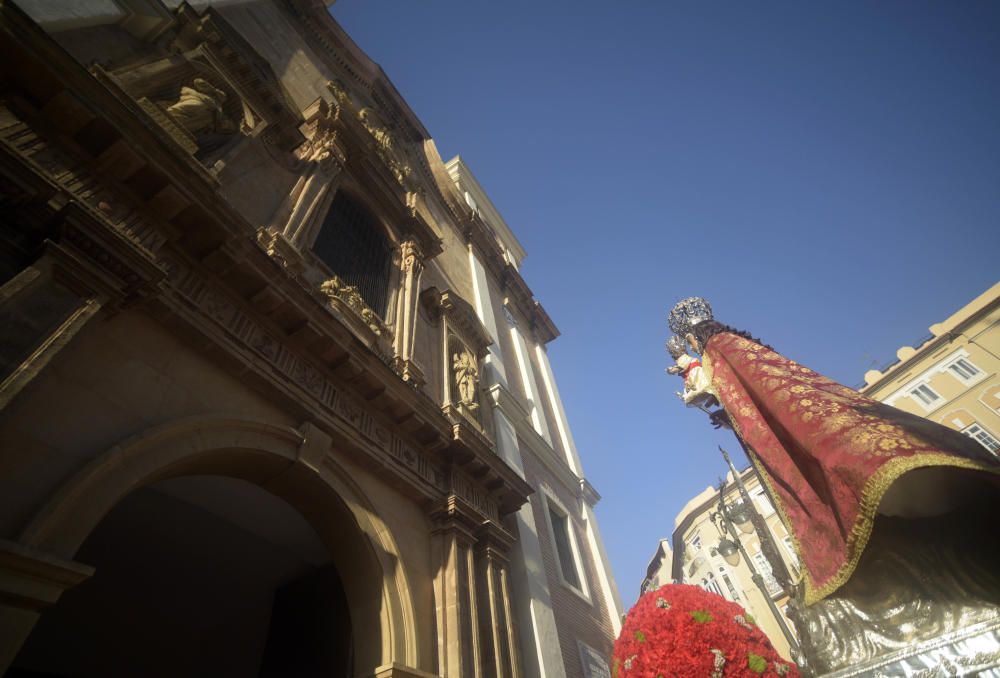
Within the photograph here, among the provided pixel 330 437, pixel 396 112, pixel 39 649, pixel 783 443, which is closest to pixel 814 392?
pixel 783 443

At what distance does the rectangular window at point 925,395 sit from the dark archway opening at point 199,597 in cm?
3082

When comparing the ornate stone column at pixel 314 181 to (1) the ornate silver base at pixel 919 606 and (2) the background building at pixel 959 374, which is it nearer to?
(1) the ornate silver base at pixel 919 606

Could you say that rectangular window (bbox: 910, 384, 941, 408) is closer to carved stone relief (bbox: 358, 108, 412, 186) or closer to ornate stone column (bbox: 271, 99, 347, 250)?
carved stone relief (bbox: 358, 108, 412, 186)

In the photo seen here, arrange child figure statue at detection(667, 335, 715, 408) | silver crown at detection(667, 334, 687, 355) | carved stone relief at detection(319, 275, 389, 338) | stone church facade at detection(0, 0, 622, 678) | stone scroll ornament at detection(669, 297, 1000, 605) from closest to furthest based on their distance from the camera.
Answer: stone church facade at detection(0, 0, 622, 678) → stone scroll ornament at detection(669, 297, 1000, 605) → carved stone relief at detection(319, 275, 389, 338) → child figure statue at detection(667, 335, 715, 408) → silver crown at detection(667, 334, 687, 355)

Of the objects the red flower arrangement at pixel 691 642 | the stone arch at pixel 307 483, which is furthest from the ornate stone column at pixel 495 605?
the red flower arrangement at pixel 691 642

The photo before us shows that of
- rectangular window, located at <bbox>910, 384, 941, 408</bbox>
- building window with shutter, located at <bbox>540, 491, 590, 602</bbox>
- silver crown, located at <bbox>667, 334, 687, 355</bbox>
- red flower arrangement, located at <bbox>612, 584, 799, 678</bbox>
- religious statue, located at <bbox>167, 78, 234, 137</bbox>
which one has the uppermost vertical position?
rectangular window, located at <bbox>910, 384, 941, 408</bbox>

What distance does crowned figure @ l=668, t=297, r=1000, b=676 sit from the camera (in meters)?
5.78

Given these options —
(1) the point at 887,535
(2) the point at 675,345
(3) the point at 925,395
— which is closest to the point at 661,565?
(3) the point at 925,395

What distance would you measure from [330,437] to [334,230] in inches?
190

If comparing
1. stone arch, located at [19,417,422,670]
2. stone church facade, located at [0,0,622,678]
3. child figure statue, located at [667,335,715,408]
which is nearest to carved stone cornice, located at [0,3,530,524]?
stone church facade, located at [0,0,622,678]

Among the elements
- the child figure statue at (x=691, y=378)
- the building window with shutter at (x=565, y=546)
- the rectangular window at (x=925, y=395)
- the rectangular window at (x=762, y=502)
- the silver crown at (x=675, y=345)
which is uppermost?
the rectangular window at (x=925, y=395)

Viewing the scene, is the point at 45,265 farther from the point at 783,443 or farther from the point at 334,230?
the point at 783,443

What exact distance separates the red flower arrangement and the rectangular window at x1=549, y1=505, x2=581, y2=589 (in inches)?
153

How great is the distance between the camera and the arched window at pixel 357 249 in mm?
8164
